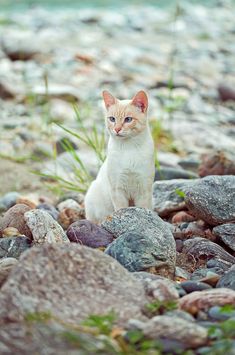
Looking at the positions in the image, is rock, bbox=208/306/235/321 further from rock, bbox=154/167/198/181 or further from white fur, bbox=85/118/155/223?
rock, bbox=154/167/198/181

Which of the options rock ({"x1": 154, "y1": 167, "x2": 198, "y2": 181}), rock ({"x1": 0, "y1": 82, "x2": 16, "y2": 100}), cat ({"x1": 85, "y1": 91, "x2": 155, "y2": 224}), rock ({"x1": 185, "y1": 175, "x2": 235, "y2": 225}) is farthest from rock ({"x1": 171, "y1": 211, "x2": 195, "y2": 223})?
rock ({"x1": 0, "y1": 82, "x2": 16, "y2": 100})

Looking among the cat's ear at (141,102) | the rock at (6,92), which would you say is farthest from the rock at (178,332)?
the rock at (6,92)

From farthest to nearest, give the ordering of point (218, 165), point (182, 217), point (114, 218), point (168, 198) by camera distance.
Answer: point (218, 165), point (168, 198), point (182, 217), point (114, 218)

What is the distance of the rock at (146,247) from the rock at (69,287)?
511 millimetres

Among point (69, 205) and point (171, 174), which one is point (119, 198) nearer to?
point (69, 205)

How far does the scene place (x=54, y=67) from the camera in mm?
10766

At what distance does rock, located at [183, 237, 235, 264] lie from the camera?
13.4ft

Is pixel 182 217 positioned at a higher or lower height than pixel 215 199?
lower

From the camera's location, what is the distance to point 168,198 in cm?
523

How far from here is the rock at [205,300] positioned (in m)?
3.01

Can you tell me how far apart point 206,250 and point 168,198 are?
1118mm

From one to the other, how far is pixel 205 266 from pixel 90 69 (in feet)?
23.1

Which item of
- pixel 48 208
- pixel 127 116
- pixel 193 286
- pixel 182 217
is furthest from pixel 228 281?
pixel 48 208

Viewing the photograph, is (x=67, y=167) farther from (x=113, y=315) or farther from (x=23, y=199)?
(x=113, y=315)
